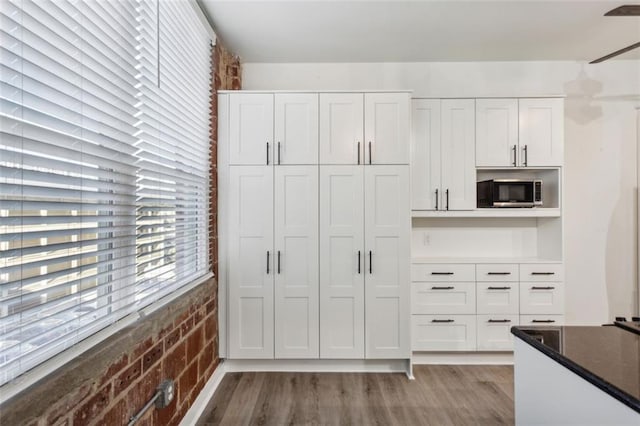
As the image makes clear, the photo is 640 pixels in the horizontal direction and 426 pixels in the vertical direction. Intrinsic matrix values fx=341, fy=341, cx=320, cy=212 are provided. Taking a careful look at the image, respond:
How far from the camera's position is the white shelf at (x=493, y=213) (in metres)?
3.11

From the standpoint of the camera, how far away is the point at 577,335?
1299 mm

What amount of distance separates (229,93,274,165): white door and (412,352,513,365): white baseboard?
7.36 feet

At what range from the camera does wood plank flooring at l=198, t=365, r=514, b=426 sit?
2.31 meters

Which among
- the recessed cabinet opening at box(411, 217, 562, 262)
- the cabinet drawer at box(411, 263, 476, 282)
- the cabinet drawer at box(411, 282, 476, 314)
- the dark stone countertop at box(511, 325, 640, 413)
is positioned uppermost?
the recessed cabinet opening at box(411, 217, 562, 262)

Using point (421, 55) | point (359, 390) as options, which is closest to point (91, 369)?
point (359, 390)

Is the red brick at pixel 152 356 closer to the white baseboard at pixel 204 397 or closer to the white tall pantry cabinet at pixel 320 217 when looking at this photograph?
the white baseboard at pixel 204 397

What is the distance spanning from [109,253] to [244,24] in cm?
210

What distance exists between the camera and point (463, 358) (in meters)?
3.13

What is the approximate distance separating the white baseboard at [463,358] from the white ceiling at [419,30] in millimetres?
2791

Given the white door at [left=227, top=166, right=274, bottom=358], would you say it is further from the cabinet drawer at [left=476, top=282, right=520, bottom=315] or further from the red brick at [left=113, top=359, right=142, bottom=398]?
the cabinet drawer at [left=476, top=282, right=520, bottom=315]

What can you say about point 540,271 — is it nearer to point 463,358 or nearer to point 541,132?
point 463,358

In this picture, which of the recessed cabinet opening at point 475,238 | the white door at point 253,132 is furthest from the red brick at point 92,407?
the recessed cabinet opening at point 475,238

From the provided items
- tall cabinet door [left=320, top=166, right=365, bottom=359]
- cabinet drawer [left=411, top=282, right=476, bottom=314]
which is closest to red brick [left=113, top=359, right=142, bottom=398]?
tall cabinet door [left=320, top=166, right=365, bottom=359]

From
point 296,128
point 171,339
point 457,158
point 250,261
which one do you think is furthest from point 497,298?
point 171,339
